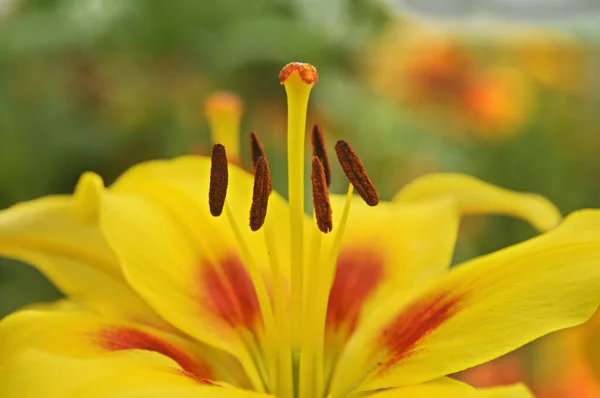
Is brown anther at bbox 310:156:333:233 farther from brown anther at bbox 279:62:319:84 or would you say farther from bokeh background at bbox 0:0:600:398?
bokeh background at bbox 0:0:600:398

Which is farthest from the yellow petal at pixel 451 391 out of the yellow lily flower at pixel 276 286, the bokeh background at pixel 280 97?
the bokeh background at pixel 280 97

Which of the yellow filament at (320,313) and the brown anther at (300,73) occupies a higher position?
the brown anther at (300,73)

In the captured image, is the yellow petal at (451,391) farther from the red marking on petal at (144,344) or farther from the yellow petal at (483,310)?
the red marking on petal at (144,344)

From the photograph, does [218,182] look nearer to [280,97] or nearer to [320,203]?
[320,203]

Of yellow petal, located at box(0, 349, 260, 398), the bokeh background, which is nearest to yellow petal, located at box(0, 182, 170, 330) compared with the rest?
yellow petal, located at box(0, 349, 260, 398)

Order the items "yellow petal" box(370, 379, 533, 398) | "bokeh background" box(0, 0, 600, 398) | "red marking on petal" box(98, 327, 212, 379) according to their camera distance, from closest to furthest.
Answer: "yellow petal" box(370, 379, 533, 398) → "red marking on petal" box(98, 327, 212, 379) → "bokeh background" box(0, 0, 600, 398)

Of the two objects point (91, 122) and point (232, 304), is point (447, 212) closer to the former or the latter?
point (232, 304)
